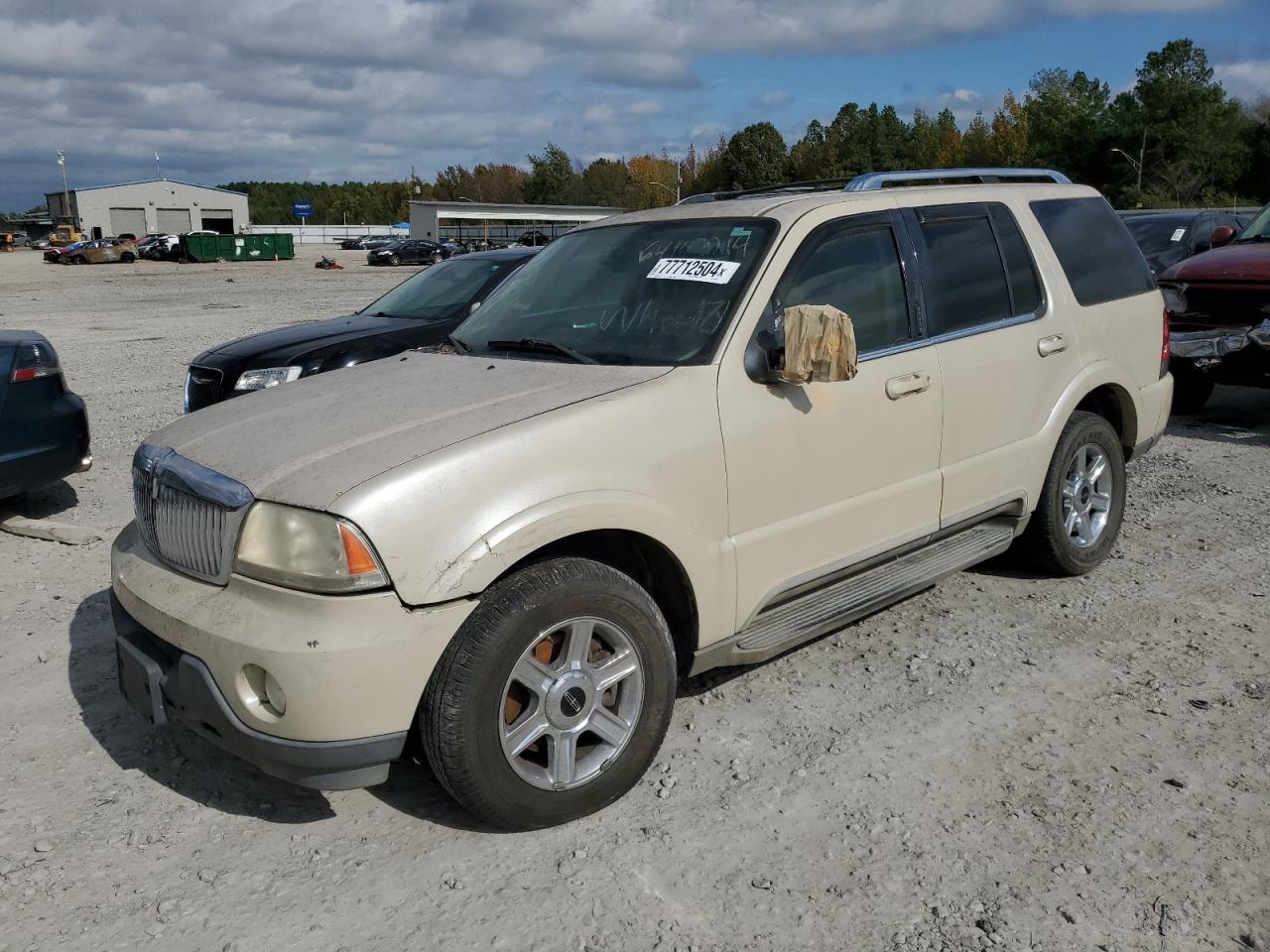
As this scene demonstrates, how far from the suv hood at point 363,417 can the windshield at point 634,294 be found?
212 millimetres

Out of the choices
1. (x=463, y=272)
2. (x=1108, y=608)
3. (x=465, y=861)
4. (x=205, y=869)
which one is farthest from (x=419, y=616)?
(x=463, y=272)

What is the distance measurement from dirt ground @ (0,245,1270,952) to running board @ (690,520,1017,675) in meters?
0.34

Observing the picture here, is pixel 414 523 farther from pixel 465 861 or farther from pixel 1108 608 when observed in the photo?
pixel 1108 608

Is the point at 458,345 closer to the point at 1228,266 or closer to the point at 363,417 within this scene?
the point at 363,417

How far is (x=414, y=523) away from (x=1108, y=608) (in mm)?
3520

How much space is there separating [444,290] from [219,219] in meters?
109

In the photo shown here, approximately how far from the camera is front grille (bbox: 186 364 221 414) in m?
7.99

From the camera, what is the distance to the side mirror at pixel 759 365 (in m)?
3.76

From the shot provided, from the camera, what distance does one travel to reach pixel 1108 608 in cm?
509

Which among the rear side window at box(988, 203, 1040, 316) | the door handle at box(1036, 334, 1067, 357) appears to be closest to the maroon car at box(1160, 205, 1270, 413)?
the door handle at box(1036, 334, 1067, 357)

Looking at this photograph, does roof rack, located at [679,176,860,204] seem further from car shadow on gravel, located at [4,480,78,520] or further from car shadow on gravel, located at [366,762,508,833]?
car shadow on gravel, located at [4,480,78,520]

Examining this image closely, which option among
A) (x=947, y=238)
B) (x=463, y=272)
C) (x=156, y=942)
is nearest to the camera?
(x=156, y=942)

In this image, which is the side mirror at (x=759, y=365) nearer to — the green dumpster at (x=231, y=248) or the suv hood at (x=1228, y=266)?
the suv hood at (x=1228, y=266)

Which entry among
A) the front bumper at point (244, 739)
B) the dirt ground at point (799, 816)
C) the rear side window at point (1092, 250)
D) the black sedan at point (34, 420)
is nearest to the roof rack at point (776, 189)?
the rear side window at point (1092, 250)
